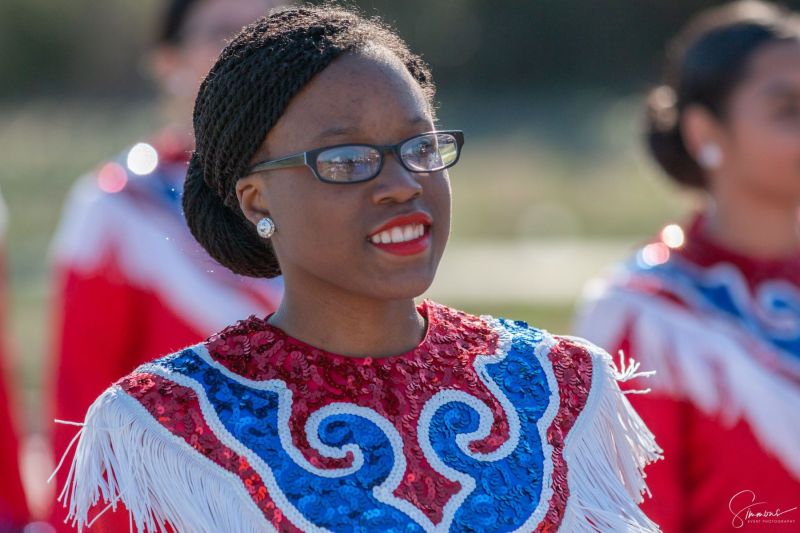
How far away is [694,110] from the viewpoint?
4285 mm

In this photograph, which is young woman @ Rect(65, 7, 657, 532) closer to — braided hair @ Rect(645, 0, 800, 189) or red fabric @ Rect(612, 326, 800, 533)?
red fabric @ Rect(612, 326, 800, 533)

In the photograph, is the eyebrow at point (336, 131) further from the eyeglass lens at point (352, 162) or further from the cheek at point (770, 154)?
the cheek at point (770, 154)

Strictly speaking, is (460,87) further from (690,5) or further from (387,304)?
(387,304)

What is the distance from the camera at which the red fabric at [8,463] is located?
15.0 feet

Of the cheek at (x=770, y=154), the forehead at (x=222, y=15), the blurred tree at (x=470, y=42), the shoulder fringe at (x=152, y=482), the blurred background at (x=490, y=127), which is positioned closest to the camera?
the shoulder fringe at (x=152, y=482)

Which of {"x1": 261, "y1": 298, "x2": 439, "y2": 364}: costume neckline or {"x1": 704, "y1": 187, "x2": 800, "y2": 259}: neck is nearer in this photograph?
{"x1": 261, "y1": 298, "x2": 439, "y2": 364}: costume neckline

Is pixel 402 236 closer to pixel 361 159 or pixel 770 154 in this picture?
pixel 361 159

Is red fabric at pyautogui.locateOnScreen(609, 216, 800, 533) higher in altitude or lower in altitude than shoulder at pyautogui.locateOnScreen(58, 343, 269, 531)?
higher

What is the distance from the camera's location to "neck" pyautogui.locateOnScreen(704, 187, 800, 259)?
4066 millimetres

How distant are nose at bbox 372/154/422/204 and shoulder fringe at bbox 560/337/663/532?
1.79 feet

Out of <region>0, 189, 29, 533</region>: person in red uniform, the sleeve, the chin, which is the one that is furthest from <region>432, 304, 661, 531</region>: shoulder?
<region>0, 189, 29, 533</region>: person in red uniform

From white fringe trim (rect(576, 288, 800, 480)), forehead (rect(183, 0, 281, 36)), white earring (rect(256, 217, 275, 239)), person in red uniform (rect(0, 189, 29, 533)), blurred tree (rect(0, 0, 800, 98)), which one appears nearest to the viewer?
white earring (rect(256, 217, 275, 239))

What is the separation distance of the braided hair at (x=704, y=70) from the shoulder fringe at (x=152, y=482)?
7.97 feet

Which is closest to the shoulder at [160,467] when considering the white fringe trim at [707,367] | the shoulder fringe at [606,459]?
the shoulder fringe at [606,459]
